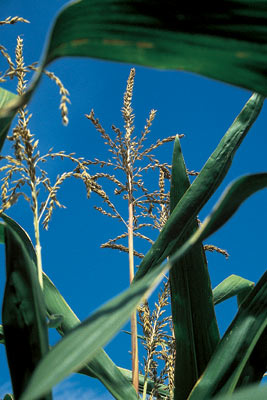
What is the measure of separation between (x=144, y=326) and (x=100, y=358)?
1.30ft

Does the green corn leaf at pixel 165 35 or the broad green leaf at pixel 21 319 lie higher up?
the green corn leaf at pixel 165 35

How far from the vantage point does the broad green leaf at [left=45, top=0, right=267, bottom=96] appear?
54 centimetres

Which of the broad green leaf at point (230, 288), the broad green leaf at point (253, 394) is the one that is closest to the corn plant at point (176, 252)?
the broad green leaf at point (253, 394)

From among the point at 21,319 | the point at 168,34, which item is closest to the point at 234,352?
the point at 21,319

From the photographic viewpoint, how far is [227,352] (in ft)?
2.66

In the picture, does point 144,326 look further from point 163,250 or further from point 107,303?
point 107,303

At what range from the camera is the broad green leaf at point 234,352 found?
800 mm

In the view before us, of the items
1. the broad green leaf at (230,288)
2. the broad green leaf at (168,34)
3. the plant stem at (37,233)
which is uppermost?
the broad green leaf at (168,34)

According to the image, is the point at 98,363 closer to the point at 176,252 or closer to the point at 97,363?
the point at 97,363

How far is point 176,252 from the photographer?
57 centimetres

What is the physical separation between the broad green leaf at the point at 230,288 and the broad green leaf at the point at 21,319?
0.79m

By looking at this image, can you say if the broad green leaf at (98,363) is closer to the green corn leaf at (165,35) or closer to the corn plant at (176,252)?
the corn plant at (176,252)

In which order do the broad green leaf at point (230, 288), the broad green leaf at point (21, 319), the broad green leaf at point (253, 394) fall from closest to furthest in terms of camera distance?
the broad green leaf at point (253, 394) < the broad green leaf at point (21, 319) < the broad green leaf at point (230, 288)

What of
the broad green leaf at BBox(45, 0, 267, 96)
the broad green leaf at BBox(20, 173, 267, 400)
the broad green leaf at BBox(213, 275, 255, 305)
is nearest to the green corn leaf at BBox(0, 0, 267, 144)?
the broad green leaf at BBox(45, 0, 267, 96)
